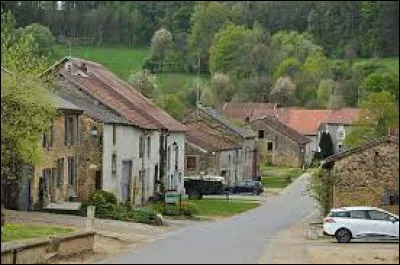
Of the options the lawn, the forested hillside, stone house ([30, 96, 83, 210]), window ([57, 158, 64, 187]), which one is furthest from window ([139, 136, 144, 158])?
the forested hillside

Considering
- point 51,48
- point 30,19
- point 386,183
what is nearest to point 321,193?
point 386,183

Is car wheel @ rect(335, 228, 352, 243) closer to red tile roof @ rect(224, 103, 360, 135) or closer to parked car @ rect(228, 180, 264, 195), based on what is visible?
parked car @ rect(228, 180, 264, 195)

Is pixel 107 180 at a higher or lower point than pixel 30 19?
lower

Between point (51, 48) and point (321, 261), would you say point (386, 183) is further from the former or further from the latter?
point (51, 48)

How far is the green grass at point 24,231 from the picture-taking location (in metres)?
Answer: 32.6

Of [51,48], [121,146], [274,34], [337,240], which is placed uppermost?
[274,34]

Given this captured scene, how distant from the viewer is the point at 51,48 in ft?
333

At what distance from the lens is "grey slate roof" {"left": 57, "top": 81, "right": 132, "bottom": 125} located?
175 feet

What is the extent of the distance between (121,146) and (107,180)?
288 centimetres

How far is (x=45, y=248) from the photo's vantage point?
28.2 metres

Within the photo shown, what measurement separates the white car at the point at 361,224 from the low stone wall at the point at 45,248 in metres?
11.3

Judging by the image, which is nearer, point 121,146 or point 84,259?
point 84,259

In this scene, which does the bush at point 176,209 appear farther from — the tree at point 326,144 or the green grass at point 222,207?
the tree at point 326,144

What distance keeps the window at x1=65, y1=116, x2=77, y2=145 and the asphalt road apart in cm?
842
